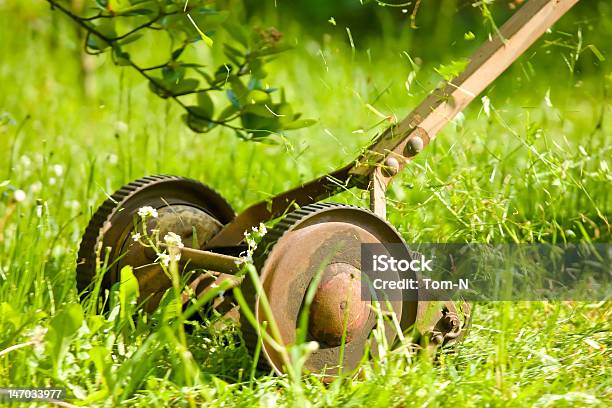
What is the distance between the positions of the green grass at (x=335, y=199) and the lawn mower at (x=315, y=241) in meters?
0.07

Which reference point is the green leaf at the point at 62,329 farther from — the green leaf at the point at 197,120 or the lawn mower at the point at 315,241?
the green leaf at the point at 197,120

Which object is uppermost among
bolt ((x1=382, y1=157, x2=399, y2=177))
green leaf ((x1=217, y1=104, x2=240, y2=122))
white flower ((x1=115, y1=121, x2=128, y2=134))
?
white flower ((x1=115, y1=121, x2=128, y2=134))

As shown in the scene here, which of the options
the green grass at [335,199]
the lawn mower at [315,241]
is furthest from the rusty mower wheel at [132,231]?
the green grass at [335,199]

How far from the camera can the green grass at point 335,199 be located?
2.01 m

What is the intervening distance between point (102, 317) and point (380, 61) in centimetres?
356

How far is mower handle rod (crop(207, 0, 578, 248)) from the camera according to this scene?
92.0 inches

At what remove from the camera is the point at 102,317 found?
221 centimetres

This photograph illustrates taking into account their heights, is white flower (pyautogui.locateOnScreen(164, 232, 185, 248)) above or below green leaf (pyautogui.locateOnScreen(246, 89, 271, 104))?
below

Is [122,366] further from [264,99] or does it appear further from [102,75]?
[102,75]

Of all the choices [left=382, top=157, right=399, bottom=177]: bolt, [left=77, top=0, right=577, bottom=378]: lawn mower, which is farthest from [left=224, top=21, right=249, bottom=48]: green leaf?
[left=382, top=157, right=399, bottom=177]: bolt

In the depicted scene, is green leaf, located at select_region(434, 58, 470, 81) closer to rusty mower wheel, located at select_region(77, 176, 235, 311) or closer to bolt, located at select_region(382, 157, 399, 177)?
bolt, located at select_region(382, 157, 399, 177)

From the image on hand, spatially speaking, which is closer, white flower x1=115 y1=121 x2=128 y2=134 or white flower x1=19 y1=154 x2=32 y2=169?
white flower x1=19 y1=154 x2=32 y2=169

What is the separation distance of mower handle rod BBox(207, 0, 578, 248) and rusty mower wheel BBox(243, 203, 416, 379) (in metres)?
0.17

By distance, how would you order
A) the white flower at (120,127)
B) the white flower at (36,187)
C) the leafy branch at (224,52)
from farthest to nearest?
the white flower at (120,127), the white flower at (36,187), the leafy branch at (224,52)
